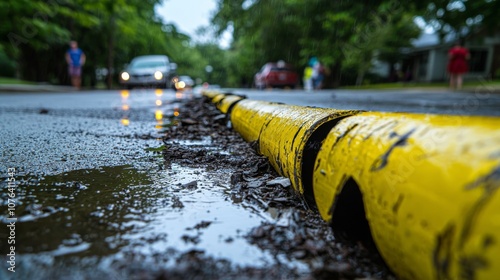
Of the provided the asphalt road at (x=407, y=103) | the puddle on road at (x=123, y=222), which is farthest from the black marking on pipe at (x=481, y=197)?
the asphalt road at (x=407, y=103)

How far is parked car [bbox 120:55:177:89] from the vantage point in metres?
15.5

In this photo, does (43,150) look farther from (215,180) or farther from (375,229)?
(375,229)

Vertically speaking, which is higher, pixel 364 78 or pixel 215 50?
pixel 215 50

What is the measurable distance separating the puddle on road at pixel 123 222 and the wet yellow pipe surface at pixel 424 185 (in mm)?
288

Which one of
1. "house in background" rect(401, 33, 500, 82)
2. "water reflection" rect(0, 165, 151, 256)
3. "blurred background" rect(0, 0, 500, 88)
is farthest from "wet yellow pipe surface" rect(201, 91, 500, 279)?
"house in background" rect(401, 33, 500, 82)

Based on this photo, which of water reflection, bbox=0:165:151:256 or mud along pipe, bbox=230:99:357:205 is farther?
mud along pipe, bbox=230:99:357:205

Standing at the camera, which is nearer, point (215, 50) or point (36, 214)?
point (36, 214)

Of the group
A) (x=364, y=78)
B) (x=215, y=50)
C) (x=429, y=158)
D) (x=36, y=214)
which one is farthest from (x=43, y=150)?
(x=215, y=50)

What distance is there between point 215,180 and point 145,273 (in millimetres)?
759

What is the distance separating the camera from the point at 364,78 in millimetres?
30406

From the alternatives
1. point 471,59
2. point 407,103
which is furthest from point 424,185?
point 471,59

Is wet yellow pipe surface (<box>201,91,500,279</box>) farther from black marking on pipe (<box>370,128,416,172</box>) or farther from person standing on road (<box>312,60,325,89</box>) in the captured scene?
person standing on road (<box>312,60,325,89</box>)

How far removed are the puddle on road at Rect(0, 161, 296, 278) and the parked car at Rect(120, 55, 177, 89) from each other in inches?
586

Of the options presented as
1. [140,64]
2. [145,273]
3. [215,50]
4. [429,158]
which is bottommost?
[145,273]
